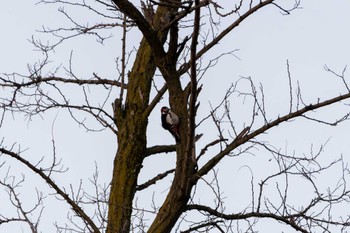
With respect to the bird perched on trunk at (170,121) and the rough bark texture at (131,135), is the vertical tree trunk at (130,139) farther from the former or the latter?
the bird perched on trunk at (170,121)

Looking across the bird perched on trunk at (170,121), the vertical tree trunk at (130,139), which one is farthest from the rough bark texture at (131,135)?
the bird perched on trunk at (170,121)

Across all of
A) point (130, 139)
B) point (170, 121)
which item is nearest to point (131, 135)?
point (130, 139)

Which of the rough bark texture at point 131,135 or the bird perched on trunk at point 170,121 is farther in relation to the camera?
the rough bark texture at point 131,135

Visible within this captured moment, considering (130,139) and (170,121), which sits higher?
(130,139)

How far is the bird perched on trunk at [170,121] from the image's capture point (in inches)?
175

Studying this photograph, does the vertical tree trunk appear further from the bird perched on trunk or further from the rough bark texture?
the bird perched on trunk

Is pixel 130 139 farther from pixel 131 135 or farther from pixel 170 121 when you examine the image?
pixel 170 121

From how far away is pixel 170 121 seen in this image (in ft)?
16.4

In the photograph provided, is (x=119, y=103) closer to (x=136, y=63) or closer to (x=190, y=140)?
(x=136, y=63)

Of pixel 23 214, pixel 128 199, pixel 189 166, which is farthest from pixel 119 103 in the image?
pixel 189 166

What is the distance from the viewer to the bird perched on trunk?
446 cm

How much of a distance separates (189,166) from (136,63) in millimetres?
2117

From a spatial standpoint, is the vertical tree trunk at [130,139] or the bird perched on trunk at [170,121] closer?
the bird perched on trunk at [170,121]

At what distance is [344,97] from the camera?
14.8ft
